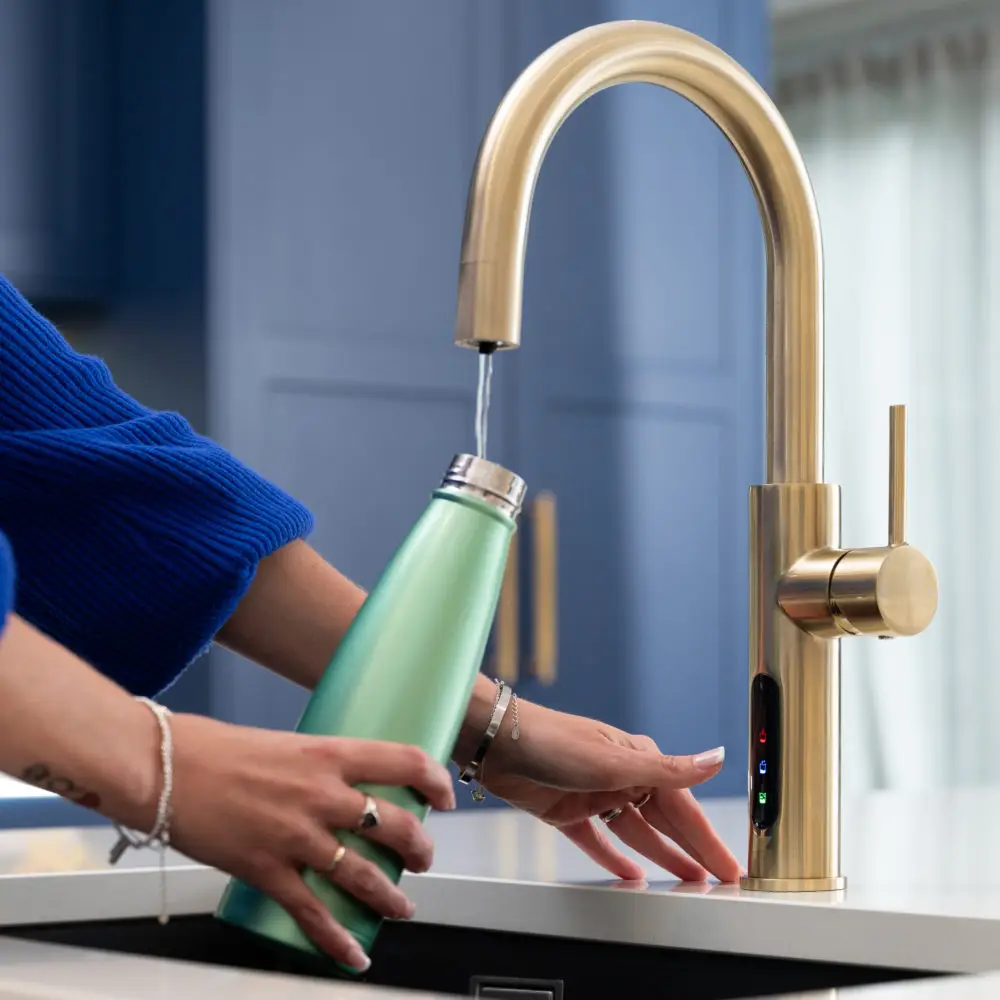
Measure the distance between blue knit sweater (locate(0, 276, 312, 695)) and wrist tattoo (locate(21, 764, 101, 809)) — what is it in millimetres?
237

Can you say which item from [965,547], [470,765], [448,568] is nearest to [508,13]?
[965,547]

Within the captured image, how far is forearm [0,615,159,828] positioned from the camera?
0.55m

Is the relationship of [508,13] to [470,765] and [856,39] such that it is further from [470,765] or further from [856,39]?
[470,765]

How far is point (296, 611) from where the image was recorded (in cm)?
90

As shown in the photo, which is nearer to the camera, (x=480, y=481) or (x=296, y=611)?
(x=480, y=481)

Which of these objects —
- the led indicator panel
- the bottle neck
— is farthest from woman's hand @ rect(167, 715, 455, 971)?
the led indicator panel

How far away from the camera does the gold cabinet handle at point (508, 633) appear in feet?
9.04

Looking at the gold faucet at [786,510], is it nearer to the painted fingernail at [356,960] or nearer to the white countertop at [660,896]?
the white countertop at [660,896]

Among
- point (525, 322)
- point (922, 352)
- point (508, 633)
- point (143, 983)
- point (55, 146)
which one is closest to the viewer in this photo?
point (143, 983)

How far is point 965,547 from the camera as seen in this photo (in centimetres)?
377

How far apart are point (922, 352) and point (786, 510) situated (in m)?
3.18

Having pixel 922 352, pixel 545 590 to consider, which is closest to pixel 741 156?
pixel 545 590

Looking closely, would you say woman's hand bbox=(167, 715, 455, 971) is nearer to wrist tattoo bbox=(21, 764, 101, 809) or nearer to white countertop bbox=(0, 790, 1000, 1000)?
wrist tattoo bbox=(21, 764, 101, 809)

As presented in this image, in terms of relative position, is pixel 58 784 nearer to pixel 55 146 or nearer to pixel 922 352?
pixel 55 146
